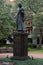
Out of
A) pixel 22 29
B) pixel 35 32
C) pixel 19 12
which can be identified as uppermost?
pixel 19 12

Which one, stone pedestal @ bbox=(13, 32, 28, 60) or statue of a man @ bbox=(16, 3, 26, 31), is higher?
statue of a man @ bbox=(16, 3, 26, 31)

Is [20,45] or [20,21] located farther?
[20,21]

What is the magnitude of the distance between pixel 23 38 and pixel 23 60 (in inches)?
58.7

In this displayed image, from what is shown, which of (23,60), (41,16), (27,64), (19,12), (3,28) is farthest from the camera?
(41,16)

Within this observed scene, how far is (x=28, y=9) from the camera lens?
35.4 metres

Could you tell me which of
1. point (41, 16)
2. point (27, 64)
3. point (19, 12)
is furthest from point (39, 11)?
point (27, 64)

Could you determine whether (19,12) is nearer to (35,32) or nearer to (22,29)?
(22,29)

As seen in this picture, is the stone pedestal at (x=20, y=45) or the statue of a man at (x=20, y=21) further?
the statue of a man at (x=20, y=21)

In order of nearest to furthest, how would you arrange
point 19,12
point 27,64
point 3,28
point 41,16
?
point 27,64 → point 19,12 → point 3,28 → point 41,16

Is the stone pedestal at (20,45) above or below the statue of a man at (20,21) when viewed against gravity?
below

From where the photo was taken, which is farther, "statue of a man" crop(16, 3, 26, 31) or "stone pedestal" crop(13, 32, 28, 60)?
"statue of a man" crop(16, 3, 26, 31)

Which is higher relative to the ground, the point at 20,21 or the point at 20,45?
the point at 20,21

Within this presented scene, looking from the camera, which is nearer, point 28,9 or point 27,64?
point 27,64

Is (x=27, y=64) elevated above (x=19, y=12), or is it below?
below
